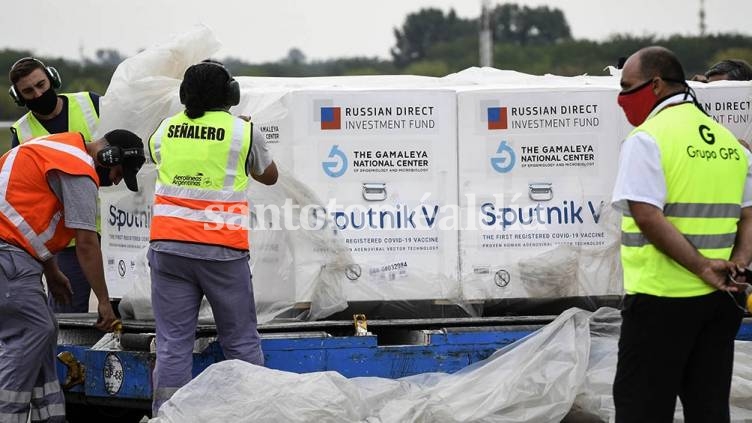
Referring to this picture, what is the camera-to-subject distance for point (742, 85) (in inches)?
251

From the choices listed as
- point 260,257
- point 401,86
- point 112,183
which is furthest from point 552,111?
point 112,183

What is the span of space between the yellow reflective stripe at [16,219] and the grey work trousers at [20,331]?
0.06 m

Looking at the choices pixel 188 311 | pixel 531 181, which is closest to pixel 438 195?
pixel 531 181

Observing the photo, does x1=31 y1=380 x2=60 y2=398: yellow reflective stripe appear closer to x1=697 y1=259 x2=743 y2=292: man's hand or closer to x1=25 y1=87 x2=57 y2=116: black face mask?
x1=25 y1=87 x2=57 y2=116: black face mask

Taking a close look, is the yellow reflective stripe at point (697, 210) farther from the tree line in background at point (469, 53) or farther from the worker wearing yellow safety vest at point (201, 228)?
the tree line in background at point (469, 53)

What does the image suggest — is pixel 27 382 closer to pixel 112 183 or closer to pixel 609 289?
pixel 112 183

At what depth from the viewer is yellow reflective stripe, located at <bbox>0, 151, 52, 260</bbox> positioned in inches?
232

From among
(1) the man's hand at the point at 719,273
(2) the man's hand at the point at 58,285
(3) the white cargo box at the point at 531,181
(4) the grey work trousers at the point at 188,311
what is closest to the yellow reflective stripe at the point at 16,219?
(2) the man's hand at the point at 58,285

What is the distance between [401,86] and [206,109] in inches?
45.0

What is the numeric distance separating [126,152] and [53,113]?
4.00ft

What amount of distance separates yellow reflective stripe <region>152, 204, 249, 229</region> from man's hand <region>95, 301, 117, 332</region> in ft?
2.05

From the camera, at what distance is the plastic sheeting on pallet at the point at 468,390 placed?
546cm

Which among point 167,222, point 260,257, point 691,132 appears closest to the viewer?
point 691,132

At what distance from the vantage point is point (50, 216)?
5922mm
